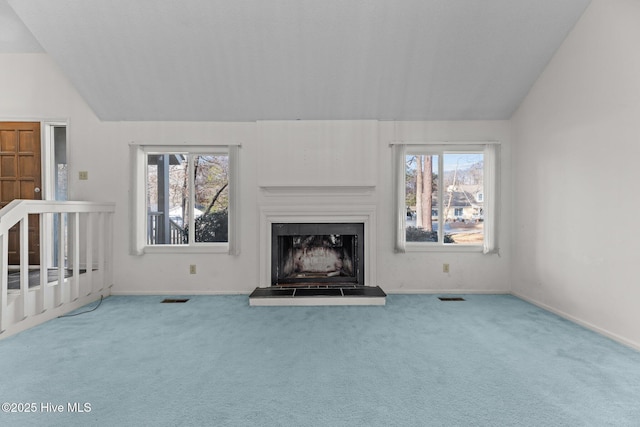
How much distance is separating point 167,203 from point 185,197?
26 centimetres

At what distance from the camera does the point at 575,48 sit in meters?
2.93

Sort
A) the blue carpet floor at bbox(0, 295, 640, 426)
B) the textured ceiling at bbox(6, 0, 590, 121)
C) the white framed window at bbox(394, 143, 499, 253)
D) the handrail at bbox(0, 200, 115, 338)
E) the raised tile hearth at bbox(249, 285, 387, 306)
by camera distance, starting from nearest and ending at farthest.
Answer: the blue carpet floor at bbox(0, 295, 640, 426) → the handrail at bbox(0, 200, 115, 338) → the textured ceiling at bbox(6, 0, 590, 121) → the raised tile hearth at bbox(249, 285, 387, 306) → the white framed window at bbox(394, 143, 499, 253)

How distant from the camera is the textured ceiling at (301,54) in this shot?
2.81 m

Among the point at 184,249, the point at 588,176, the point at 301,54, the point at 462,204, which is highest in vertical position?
the point at 301,54

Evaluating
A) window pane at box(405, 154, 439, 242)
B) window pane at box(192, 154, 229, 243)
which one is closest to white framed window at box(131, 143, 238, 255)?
window pane at box(192, 154, 229, 243)

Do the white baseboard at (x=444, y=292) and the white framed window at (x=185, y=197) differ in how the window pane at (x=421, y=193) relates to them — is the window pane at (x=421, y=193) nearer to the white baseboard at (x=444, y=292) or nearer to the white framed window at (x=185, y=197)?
the white baseboard at (x=444, y=292)

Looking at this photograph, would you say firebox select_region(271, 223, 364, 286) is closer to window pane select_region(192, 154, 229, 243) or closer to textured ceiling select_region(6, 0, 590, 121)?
window pane select_region(192, 154, 229, 243)

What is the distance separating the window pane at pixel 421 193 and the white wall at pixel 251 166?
1.01 feet

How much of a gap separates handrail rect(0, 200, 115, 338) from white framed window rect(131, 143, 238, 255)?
1.52 ft

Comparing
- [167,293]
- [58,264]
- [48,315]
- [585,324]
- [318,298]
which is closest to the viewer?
[585,324]

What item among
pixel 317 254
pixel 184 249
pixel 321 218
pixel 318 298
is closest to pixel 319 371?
pixel 318 298

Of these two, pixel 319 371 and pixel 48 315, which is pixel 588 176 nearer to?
pixel 319 371

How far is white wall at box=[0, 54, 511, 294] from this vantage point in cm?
381

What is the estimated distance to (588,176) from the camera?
2809 mm
